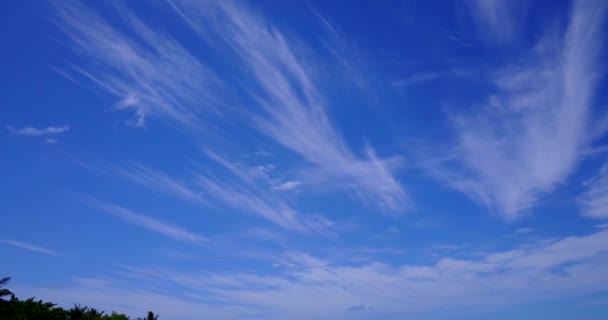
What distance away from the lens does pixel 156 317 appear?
63281 millimetres

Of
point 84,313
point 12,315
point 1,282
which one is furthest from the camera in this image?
point 84,313

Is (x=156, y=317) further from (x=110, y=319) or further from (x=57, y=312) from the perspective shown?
(x=57, y=312)

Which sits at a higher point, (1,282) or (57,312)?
(1,282)

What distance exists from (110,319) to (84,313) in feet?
30.1

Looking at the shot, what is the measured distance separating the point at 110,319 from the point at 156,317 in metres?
10.4

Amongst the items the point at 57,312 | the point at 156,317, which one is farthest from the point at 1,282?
the point at 156,317

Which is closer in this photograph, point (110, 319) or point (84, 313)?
point (110, 319)

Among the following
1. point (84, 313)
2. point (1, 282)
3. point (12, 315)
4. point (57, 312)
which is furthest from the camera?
point (84, 313)

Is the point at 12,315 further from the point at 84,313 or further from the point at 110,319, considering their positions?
the point at 84,313

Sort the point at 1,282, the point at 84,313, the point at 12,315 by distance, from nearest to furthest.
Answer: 1. the point at 12,315
2. the point at 1,282
3. the point at 84,313

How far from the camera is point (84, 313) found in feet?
197

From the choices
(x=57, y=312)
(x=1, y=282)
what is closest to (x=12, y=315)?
(x=57, y=312)

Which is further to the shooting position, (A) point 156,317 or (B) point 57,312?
(A) point 156,317

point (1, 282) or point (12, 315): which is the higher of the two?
point (1, 282)
